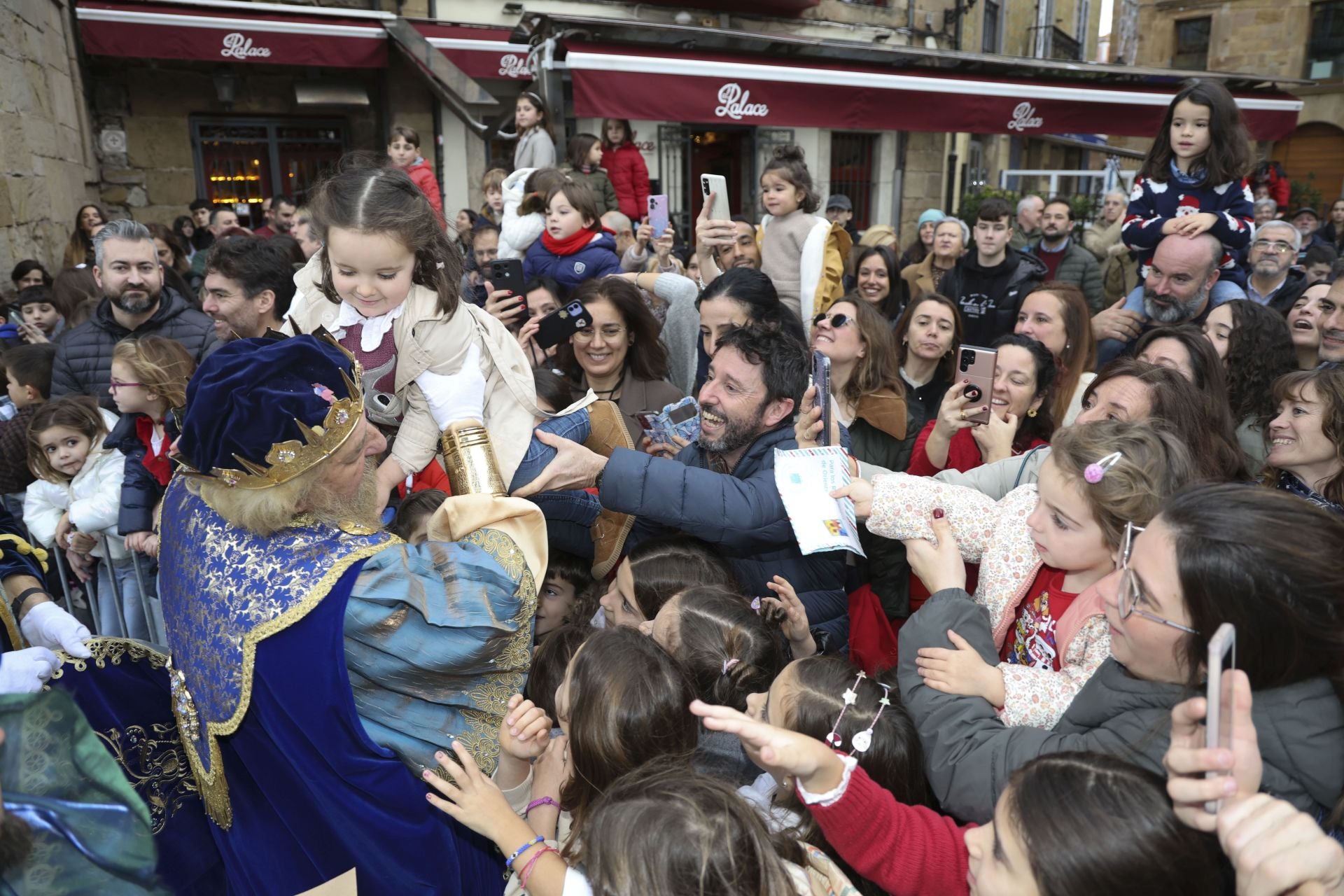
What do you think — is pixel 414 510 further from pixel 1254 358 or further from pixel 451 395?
pixel 1254 358

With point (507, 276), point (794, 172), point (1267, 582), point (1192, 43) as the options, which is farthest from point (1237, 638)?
point (1192, 43)

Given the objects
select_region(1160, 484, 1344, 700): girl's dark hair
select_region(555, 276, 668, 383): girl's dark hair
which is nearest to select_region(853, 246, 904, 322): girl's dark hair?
select_region(555, 276, 668, 383): girl's dark hair

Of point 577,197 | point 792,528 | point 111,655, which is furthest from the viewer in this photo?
point 577,197

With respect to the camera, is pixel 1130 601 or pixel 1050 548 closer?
pixel 1130 601

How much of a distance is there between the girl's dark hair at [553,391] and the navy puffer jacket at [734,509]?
90 cm

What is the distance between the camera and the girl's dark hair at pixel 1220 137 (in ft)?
13.9

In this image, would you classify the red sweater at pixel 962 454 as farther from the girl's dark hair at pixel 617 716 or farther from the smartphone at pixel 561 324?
the girl's dark hair at pixel 617 716

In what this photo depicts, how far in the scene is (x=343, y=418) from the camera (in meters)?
1.71

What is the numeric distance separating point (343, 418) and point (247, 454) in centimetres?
18

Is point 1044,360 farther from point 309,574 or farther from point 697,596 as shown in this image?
point 309,574

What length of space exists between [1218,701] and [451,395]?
1780mm

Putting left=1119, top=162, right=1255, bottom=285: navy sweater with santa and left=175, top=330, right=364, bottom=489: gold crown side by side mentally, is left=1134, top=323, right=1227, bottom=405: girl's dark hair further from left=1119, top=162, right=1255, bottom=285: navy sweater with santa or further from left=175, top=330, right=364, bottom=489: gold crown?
left=175, top=330, right=364, bottom=489: gold crown

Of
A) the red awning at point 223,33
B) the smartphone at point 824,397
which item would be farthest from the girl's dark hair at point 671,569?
the red awning at point 223,33

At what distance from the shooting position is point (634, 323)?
12.2 ft
